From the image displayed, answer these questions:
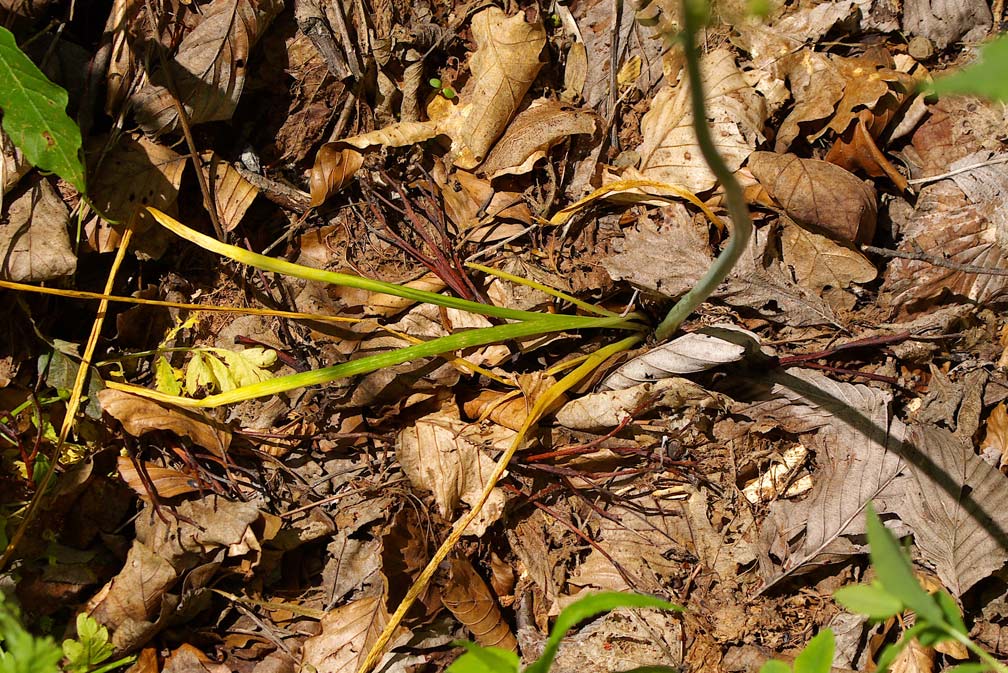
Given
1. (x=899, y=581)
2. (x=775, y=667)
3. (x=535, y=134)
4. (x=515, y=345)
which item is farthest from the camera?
(x=535, y=134)

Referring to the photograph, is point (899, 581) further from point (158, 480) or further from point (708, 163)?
point (158, 480)

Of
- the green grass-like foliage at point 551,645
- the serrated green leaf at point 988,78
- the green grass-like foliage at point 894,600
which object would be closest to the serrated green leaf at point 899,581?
the green grass-like foliage at point 894,600

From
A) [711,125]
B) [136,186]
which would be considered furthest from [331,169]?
[711,125]

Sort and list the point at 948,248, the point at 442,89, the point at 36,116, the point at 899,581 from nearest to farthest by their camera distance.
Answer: the point at 899,581, the point at 36,116, the point at 948,248, the point at 442,89

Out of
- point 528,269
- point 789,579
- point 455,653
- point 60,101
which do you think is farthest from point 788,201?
point 60,101

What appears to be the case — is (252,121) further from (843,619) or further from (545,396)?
(843,619)

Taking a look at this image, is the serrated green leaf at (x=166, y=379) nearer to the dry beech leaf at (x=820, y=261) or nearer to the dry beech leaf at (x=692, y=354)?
the dry beech leaf at (x=692, y=354)
